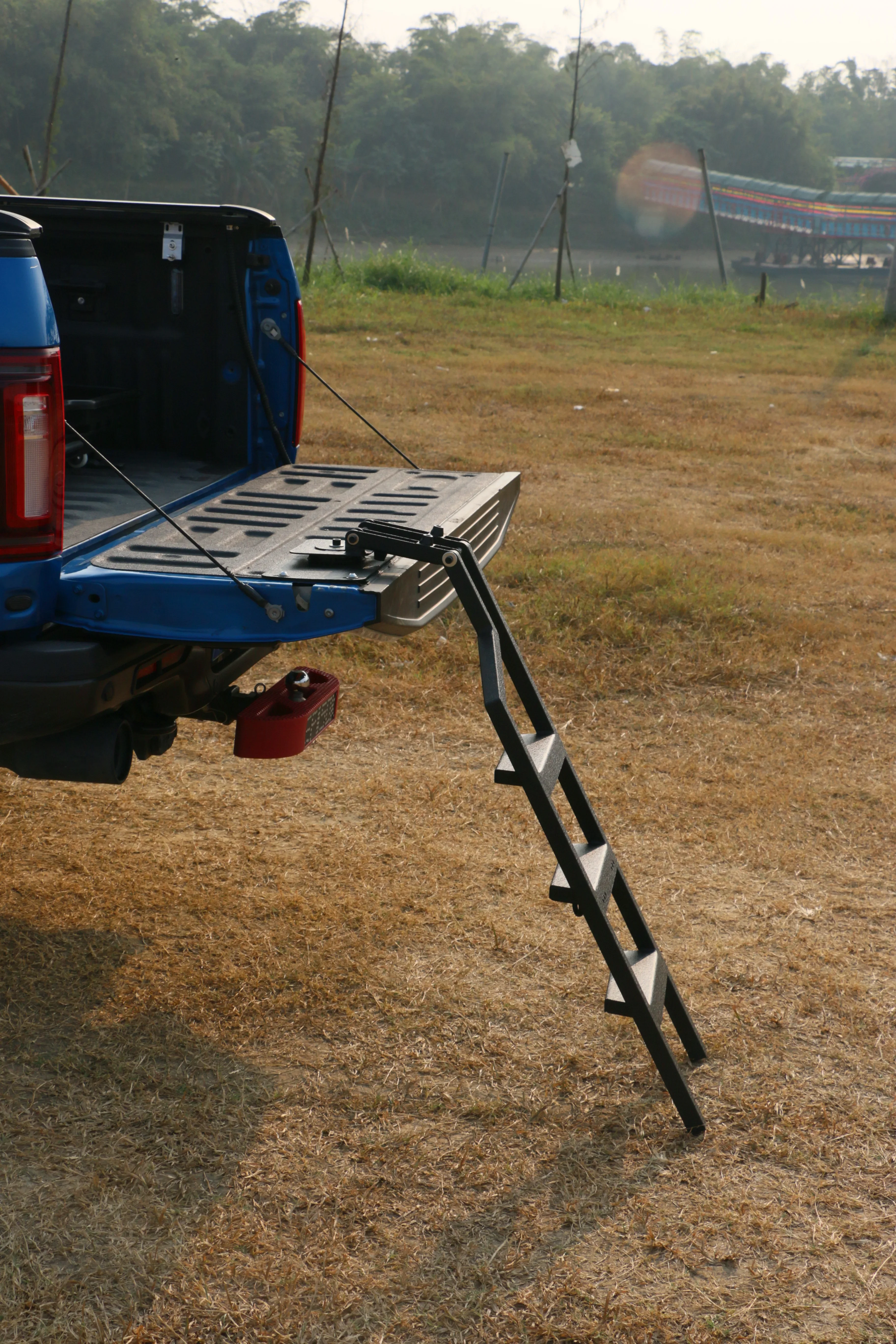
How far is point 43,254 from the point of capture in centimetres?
377

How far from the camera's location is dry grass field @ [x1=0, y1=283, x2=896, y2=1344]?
2.21m

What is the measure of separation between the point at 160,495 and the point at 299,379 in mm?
599

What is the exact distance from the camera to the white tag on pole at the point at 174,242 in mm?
3555

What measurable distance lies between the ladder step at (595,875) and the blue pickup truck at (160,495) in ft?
2.03

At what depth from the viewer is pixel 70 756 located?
2.71 meters

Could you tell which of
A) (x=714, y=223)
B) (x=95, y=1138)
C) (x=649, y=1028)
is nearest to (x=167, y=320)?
(x=95, y=1138)

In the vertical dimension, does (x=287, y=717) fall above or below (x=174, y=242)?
below

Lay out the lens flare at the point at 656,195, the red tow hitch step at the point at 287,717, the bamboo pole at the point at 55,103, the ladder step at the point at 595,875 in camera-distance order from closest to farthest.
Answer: the ladder step at the point at 595,875 → the red tow hitch step at the point at 287,717 → the bamboo pole at the point at 55,103 → the lens flare at the point at 656,195

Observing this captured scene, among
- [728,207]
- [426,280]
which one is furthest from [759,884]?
[728,207]

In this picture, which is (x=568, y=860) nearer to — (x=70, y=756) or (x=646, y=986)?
(x=646, y=986)

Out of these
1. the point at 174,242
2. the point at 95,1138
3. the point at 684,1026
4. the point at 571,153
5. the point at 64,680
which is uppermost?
the point at 571,153

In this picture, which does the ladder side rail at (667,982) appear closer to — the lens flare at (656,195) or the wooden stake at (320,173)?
the wooden stake at (320,173)

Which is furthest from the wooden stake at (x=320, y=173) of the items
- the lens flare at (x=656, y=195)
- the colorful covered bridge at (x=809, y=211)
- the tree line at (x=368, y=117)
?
the lens flare at (x=656, y=195)

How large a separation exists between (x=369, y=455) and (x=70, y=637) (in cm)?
612
